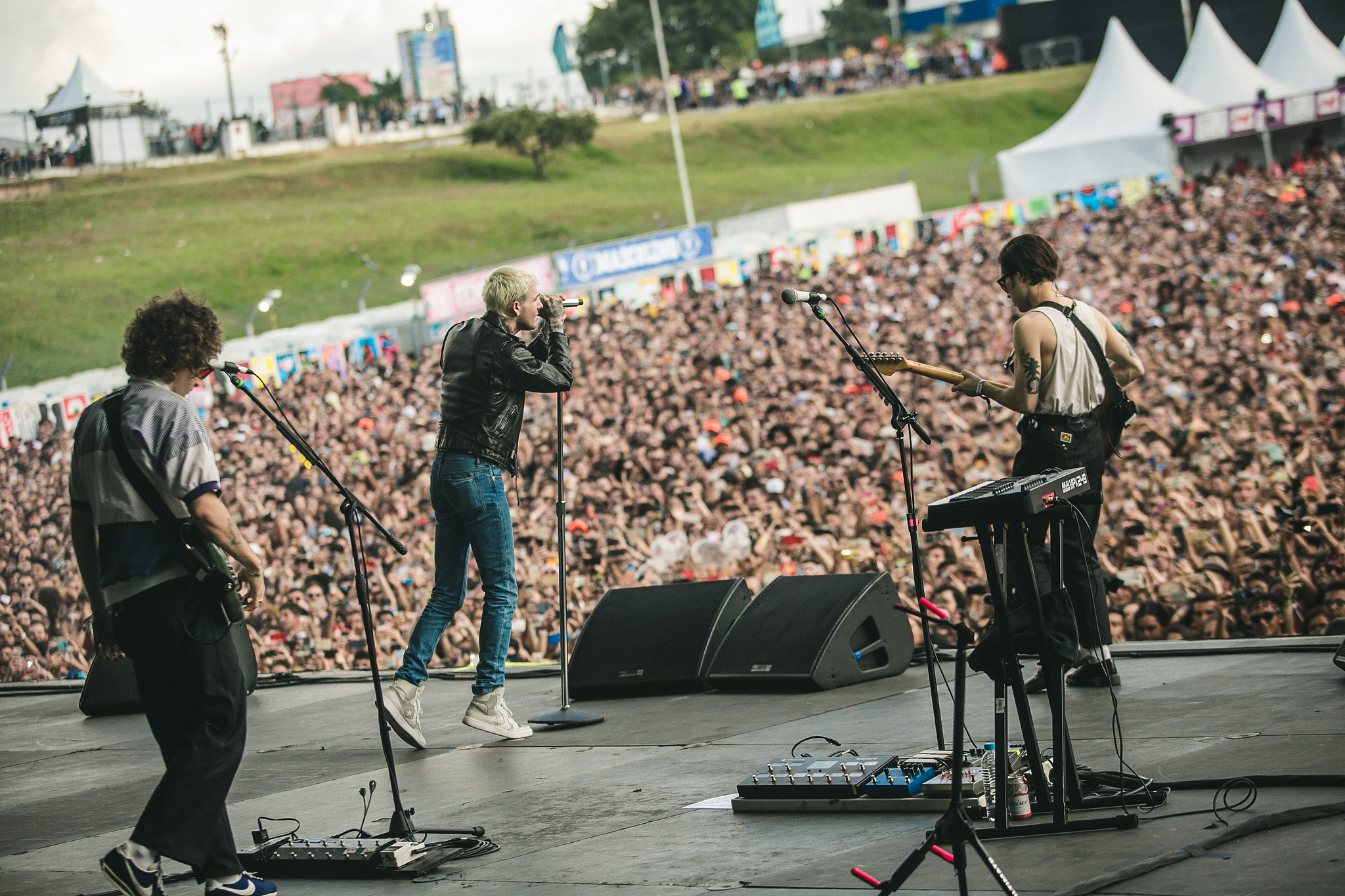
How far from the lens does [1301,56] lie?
2348 centimetres

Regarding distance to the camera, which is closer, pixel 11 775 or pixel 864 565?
pixel 11 775

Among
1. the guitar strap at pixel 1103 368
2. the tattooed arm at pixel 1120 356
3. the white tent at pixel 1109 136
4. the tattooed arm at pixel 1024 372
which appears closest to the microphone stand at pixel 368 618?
the tattooed arm at pixel 1024 372

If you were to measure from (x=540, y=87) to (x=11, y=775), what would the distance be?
154 ft

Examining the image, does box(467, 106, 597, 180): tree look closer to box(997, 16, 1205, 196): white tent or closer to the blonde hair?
box(997, 16, 1205, 196): white tent

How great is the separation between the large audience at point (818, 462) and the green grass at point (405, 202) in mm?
14425

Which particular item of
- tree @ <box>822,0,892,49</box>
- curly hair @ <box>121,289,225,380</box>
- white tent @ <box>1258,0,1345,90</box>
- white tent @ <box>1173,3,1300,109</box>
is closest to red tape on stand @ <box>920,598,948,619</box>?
curly hair @ <box>121,289,225,380</box>

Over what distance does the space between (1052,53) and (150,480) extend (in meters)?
48.7

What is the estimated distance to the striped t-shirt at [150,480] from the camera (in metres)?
2.79

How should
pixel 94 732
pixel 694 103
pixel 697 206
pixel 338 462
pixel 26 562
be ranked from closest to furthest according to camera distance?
pixel 94 732 < pixel 26 562 < pixel 338 462 < pixel 697 206 < pixel 694 103

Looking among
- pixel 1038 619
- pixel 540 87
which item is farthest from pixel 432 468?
pixel 540 87

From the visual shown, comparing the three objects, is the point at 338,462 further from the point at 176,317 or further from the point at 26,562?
the point at 176,317

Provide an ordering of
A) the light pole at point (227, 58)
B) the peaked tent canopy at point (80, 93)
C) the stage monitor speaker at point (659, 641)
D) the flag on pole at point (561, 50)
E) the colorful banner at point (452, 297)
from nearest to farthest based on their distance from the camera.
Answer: the stage monitor speaker at point (659, 641)
the colorful banner at point (452, 297)
the peaked tent canopy at point (80, 93)
the light pole at point (227, 58)
the flag on pole at point (561, 50)

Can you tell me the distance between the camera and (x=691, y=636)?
5.42 meters

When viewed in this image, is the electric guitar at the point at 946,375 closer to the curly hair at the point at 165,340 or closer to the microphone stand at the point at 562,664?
the microphone stand at the point at 562,664
